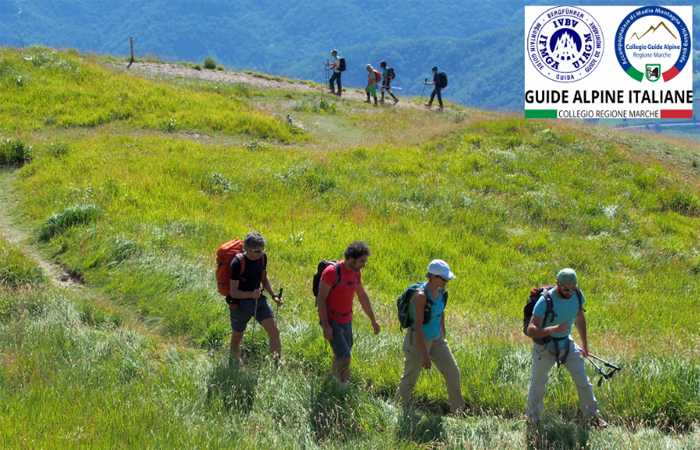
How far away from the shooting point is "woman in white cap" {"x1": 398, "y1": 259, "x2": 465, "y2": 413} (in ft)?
17.1

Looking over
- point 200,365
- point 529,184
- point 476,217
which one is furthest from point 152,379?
point 529,184

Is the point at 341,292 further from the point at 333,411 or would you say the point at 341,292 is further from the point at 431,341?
the point at 333,411

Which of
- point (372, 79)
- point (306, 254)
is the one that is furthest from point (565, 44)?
point (306, 254)

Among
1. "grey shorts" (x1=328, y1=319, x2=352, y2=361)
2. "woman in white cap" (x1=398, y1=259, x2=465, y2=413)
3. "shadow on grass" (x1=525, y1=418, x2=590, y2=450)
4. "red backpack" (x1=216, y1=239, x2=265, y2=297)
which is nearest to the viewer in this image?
"shadow on grass" (x1=525, y1=418, x2=590, y2=450)

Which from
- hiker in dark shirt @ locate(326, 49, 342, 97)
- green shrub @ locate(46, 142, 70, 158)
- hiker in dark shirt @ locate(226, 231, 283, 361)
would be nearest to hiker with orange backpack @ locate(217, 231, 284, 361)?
hiker in dark shirt @ locate(226, 231, 283, 361)

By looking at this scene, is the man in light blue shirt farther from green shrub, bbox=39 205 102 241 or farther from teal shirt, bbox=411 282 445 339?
green shrub, bbox=39 205 102 241

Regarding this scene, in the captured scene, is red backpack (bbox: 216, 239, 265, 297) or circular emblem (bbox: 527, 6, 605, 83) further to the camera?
circular emblem (bbox: 527, 6, 605, 83)

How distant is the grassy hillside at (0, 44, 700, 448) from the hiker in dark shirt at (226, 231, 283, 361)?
1.09 ft

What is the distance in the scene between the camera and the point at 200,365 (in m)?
6.07

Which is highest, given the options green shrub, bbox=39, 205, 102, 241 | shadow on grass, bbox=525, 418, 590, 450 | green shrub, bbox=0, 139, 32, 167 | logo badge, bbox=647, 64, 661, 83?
logo badge, bbox=647, 64, 661, 83

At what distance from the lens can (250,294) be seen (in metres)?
5.86

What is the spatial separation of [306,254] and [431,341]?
17.5ft

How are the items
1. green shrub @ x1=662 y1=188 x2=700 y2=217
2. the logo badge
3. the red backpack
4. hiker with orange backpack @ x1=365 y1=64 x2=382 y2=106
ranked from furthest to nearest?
1. hiker with orange backpack @ x1=365 y1=64 x2=382 y2=106
2. the logo badge
3. green shrub @ x1=662 y1=188 x2=700 y2=217
4. the red backpack

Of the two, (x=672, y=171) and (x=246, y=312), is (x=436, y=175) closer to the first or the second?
(x=672, y=171)
